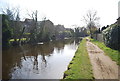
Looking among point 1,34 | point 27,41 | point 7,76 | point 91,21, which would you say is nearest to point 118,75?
point 7,76

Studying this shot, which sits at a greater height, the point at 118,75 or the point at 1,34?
the point at 1,34

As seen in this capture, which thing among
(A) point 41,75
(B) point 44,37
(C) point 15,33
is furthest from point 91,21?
(A) point 41,75

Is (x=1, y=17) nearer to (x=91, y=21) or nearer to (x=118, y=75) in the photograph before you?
(x=118, y=75)

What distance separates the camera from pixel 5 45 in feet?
72.4

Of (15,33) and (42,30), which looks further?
(42,30)

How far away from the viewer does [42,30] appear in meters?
39.7

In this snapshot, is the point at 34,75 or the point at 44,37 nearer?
the point at 34,75

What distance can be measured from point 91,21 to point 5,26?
35764mm

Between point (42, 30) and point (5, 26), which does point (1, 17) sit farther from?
point (42, 30)

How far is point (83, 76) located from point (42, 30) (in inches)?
1360

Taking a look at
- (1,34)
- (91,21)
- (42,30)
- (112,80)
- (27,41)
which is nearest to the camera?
(112,80)

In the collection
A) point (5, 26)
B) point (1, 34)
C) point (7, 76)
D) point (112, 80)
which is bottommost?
point (7, 76)

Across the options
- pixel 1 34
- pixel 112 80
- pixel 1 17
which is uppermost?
pixel 1 17

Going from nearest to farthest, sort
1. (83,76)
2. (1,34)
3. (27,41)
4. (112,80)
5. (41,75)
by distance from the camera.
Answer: (112,80) → (83,76) → (41,75) → (1,34) → (27,41)
